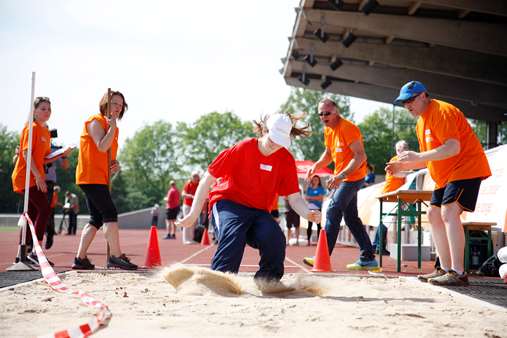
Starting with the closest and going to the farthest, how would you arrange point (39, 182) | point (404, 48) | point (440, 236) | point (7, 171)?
point (440, 236) < point (39, 182) < point (404, 48) < point (7, 171)

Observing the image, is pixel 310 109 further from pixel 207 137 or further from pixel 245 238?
pixel 245 238

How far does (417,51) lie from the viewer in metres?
23.9

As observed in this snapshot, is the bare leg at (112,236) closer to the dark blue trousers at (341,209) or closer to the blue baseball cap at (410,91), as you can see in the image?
the dark blue trousers at (341,209)

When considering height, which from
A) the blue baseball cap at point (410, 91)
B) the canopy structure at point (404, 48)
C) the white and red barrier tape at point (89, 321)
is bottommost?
the white and red barrier tape at point (89, 321)

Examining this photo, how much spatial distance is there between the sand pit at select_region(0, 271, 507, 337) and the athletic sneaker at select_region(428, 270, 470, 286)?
0.26 m

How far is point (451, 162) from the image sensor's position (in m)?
6.78

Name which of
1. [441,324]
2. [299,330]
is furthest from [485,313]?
[299,330]

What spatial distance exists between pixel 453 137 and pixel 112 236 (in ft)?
13.1

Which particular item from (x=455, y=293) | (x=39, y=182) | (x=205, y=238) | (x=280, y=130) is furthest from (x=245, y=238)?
(x=205, y=238)

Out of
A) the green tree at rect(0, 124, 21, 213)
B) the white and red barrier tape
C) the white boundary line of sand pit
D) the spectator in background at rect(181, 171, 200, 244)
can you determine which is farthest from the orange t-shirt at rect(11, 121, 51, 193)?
the green tree at rect(0, 124, 21, 213)

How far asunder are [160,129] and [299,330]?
99618 mm

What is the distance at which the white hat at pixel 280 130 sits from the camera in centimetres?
574

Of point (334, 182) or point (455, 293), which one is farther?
point (334, 182)

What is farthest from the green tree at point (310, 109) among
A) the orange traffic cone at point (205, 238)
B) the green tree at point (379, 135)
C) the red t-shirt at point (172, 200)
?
the orange traffic cone at point (205, 238)
